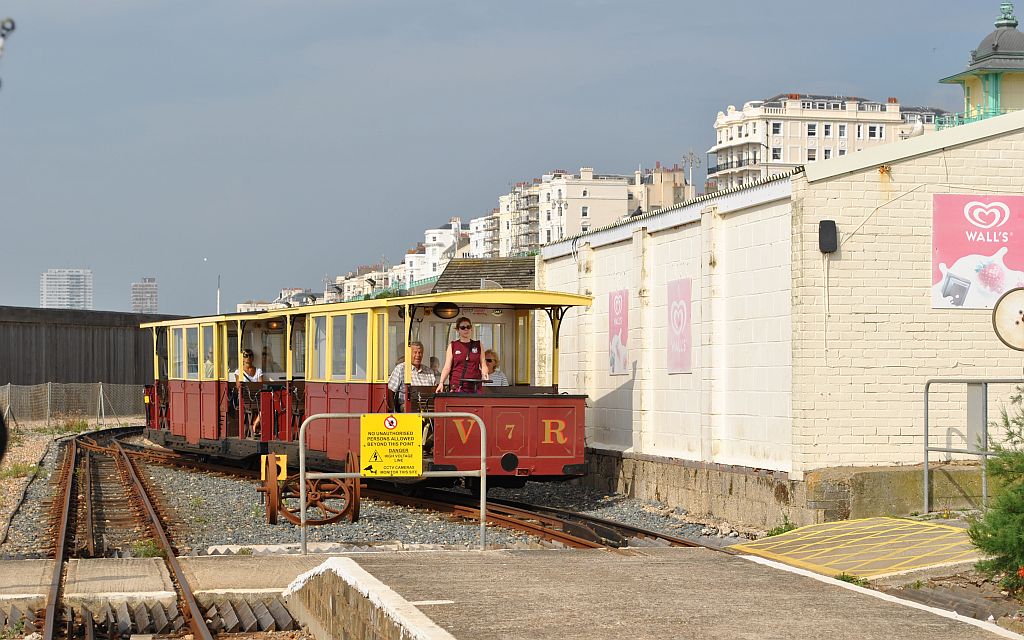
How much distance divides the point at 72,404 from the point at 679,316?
115 feet

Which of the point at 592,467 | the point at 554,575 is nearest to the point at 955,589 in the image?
the point at 554,575

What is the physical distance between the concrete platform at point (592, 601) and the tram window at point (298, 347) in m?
10.9

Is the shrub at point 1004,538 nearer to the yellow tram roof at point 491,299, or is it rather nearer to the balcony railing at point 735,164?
the yellow tram roof at point 491,299

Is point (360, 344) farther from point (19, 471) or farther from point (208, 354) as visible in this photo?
point (19, 471)

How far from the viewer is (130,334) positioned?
180 ft

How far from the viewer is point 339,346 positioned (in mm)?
18906

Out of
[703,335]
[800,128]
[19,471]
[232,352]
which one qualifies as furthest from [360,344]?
[800,128]

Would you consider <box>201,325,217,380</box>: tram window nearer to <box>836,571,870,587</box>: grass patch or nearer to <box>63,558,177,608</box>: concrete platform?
<box>63,558,177,608</box>: concrete platform

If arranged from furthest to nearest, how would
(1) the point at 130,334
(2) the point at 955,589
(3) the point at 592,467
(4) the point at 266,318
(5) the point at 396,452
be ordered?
1. (1) the point at 130,334
2. (4) the point at 266,318
3. (3) the point at 592,467
4. (5) the point at 396,452
5. (2) the point at 955,589

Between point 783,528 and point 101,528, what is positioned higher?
point 783,528

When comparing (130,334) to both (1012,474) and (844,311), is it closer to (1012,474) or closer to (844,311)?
(844,311)

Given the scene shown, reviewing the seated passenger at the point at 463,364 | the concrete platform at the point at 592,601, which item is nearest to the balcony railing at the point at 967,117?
the seated passenger at the point at 463,364

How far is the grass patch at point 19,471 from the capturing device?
78.4 ft

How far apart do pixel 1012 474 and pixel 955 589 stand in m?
0.98
